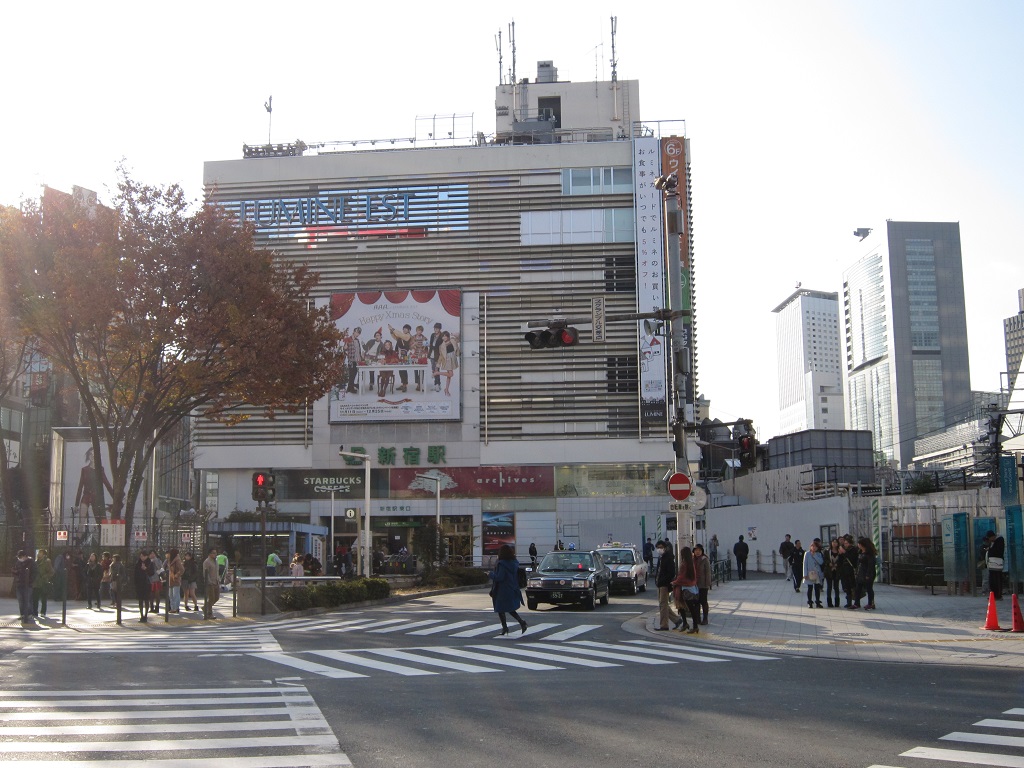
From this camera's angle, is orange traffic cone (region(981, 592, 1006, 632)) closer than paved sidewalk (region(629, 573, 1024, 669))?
No

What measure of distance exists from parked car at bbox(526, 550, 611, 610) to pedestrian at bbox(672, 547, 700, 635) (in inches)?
234

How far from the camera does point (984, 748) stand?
26.4 feet

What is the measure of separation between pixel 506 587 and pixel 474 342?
138ft

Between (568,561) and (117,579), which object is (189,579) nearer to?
(117,579)

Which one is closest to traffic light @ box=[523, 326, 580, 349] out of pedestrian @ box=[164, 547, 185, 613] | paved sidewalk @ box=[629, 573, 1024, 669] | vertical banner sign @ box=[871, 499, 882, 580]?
paved sidewalk @ box=[629, 573, 1024, 669]

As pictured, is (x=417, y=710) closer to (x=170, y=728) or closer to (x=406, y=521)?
(x=170, y=728)

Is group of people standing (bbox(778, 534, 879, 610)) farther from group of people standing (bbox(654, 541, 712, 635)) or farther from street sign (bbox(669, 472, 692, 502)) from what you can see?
street sign (bbox(669, 472, 692, 502))

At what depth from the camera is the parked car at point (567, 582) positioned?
82.0 feet

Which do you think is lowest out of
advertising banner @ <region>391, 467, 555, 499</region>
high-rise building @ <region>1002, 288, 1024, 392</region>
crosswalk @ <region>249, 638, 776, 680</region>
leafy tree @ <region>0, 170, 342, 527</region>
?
crosswalk @ <region>249, 638, 776, 680</region>

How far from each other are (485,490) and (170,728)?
167ft

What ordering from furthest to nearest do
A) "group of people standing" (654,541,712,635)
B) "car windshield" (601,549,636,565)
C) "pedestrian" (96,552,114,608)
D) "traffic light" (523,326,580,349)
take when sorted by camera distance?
"car windshield" (601,549,636,565) < "pedestrian" (96,552,114,608) < "traffic light" (523,326,580,349) < "group of people standing" (654,541,712,635)

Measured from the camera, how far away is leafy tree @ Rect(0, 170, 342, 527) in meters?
27.0

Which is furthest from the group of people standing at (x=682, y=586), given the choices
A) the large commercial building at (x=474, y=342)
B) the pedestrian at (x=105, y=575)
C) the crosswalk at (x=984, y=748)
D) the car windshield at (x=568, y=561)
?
the large commercial building at (x=474, y=342)

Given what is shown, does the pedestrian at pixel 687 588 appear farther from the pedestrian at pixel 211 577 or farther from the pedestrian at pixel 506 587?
the pedestrian at pixel 211 577
